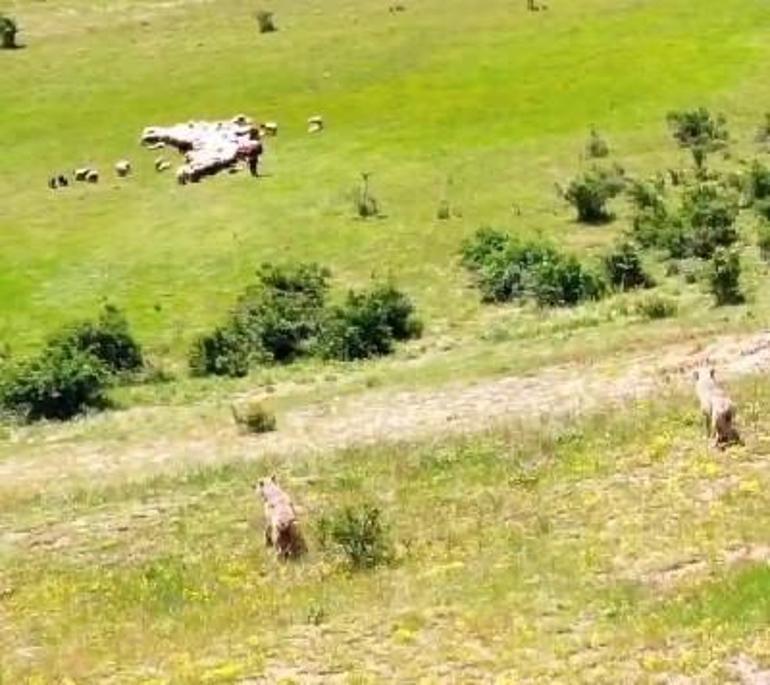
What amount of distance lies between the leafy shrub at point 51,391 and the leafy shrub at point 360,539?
19.3 meters

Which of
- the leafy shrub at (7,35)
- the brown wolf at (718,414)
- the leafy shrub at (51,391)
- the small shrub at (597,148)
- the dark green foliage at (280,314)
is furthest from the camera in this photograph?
the leafy shrub at (7,35)

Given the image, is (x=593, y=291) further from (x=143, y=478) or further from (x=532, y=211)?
(x=143, y=478)

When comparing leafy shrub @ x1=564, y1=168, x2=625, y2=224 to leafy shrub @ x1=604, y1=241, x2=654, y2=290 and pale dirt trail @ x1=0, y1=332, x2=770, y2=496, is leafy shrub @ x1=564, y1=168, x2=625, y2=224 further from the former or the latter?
pale dirt trail @ x1=0, y1=332, x2=770, y2=496

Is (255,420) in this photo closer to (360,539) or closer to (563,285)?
(360,539)

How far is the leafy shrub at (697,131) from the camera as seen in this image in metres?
71.8

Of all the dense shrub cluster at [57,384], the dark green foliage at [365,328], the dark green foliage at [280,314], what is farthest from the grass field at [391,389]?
the dark green foliage at [280,314]

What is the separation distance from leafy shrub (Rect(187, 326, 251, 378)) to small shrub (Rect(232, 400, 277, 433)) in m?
8.40

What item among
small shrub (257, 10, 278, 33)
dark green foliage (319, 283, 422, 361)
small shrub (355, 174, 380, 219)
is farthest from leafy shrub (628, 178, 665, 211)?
small shrub (257, 10, 278, 33)

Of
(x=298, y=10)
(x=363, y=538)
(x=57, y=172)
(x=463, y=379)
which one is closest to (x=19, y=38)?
(x=298, y=10)

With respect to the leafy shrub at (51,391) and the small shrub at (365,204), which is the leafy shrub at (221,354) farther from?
the small shrub at (365,204)

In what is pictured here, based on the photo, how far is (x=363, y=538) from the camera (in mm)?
29906

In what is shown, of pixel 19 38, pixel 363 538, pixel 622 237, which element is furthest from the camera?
pixel 19 38

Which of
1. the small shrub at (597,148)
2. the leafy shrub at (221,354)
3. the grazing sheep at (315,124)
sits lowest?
the leafy shrub at (221,354)

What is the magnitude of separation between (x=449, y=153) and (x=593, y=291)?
67.5 ft
